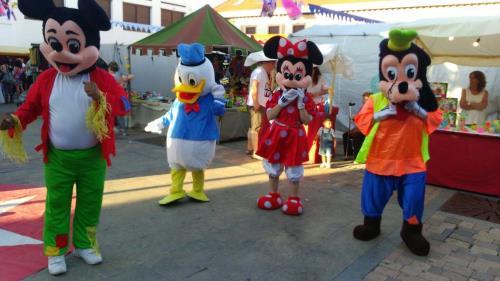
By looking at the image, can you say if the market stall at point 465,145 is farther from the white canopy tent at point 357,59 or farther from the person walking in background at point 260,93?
the white canopy tent at point 357,59

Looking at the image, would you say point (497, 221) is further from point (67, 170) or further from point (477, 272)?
point (67, 170)

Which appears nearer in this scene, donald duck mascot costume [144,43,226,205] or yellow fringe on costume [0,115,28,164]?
yellow fringe on costume [0,115,28,164]

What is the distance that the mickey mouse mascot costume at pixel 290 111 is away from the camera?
4.62 meters

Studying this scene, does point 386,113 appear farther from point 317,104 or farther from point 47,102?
point 317,104

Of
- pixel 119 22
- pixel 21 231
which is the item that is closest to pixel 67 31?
pixel 21 231

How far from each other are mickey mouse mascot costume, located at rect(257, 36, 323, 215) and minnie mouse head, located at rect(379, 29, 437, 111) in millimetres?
948

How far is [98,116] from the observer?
3178 mm

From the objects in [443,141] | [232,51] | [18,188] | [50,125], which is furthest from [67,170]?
[232,51]

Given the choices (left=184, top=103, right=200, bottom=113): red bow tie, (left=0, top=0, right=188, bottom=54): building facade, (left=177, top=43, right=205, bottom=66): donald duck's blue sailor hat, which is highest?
(left=0, top=0, right=188, bottom=54): building facade

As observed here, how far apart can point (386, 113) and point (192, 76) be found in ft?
6.73

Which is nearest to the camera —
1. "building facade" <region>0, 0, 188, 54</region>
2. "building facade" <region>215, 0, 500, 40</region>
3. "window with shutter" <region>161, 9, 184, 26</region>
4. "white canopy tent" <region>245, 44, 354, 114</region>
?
"white canopy tent" <region>245, 44, 354, 114</region>

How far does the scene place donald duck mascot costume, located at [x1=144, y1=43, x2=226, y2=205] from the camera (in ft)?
15.4

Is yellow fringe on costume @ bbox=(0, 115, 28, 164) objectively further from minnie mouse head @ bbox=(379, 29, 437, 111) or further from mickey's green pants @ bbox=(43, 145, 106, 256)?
A: minnie mouse head @ bbox=(379, 29, 437, 111)

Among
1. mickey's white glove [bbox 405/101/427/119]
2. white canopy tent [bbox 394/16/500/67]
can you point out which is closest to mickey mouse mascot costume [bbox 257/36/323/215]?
mickey's white glove [bbox 405/101/427/119]
